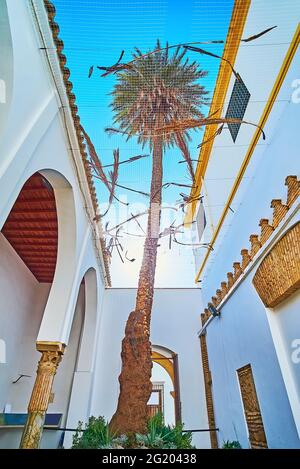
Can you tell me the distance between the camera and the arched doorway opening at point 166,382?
18.7 feet

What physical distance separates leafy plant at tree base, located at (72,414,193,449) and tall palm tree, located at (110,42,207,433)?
116 millimetres

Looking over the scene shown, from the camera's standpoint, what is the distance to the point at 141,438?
2.43m

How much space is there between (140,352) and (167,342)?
339cm

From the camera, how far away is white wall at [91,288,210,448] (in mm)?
5414

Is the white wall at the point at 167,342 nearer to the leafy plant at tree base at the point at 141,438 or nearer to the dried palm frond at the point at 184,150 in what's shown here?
the leafy plant at tree base at the point at 141,438

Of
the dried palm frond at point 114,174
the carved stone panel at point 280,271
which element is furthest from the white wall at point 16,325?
the carved stone panel at point 280,271

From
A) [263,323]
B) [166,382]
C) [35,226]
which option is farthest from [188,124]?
[166,382]

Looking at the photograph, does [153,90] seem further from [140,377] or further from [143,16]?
[140,377]

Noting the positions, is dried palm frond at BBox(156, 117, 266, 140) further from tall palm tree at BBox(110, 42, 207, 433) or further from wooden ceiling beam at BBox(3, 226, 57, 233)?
wooden ceiling beam at BBox(3, 226, 57, 233)

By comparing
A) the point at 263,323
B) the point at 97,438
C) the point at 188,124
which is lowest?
the point at 97,438

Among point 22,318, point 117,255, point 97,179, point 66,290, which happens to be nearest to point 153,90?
point 97,179

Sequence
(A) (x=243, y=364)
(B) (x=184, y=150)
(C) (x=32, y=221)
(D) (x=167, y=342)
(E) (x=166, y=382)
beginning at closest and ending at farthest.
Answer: (A) (x=243, y=364), (B) (x=184, y=150), (C) (x=32, y=221), (D) (x=167, y=342), (E) (x=166, y=382)

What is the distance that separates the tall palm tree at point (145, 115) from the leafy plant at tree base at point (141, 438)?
12cm

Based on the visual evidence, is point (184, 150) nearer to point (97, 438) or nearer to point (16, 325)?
point (97, 438)
